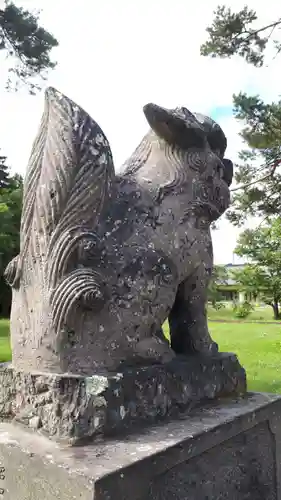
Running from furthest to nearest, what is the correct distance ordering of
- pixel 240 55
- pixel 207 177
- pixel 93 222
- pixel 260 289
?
pixel 260 289, pixel 240 55, pixel 207 177, pixel 93 222

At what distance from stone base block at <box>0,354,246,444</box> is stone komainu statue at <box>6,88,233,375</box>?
7 cm

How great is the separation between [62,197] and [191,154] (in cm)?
77

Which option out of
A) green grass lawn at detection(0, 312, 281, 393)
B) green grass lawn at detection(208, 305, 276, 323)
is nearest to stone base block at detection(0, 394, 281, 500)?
green grass lawn at detection(0, 312, 281, 393)

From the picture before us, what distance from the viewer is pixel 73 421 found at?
5.21ft

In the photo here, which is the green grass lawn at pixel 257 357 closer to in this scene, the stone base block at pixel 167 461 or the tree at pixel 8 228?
the tree at pixel 8 228

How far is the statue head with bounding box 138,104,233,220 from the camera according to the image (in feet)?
A: 7.27

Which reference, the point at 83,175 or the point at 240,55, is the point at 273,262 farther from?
the point at 83,175

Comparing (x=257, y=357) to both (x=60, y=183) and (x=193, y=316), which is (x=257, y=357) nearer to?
(x=193, y=316)

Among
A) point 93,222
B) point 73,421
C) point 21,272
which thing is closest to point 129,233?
point 93,222

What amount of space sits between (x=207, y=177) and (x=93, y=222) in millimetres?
721

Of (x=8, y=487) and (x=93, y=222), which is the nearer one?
(x=8, y=487)

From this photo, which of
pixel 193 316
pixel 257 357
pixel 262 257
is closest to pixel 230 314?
pixel 262 257

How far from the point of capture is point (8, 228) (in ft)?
36.2

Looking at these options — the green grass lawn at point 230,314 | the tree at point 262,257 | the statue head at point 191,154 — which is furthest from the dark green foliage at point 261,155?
the green grass lawn at point 230,314
